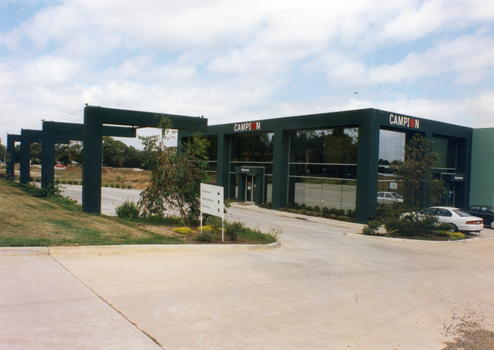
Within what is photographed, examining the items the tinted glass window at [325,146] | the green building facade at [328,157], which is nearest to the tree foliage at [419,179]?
the green building facade at [328,157]

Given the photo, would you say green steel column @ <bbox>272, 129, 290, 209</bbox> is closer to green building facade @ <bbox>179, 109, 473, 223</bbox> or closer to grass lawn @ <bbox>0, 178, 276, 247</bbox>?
green building facade @ <bbox>179, 109, 473, 223</bbox>

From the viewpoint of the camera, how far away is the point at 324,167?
2731cm

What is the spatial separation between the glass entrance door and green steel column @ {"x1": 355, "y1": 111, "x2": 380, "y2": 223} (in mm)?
11681

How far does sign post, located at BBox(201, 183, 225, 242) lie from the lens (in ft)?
40.6

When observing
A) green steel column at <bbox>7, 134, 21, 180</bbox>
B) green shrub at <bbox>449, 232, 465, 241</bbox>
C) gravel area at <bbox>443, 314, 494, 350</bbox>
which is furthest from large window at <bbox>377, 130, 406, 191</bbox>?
green steel column at <bbox>7, 134, 21, 180</bbox>

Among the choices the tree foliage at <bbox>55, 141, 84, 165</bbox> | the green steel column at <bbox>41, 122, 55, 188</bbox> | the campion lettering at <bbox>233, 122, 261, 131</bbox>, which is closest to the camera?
the green steel column at <bbox>41, 122, 55, 188</bbox>

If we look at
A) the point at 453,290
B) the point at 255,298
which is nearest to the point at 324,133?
the point at 453,290

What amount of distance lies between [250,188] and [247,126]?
5358mm

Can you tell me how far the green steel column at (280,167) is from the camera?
29922 mm

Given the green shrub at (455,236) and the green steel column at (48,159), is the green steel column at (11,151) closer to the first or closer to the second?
the green steel column at (48,159)

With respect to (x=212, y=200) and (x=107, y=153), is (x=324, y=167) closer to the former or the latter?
(x=212, y=200)

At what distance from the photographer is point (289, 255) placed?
1159 cm

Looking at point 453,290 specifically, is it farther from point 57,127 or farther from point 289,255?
point 57,127

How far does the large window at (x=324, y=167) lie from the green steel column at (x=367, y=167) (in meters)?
0.98
